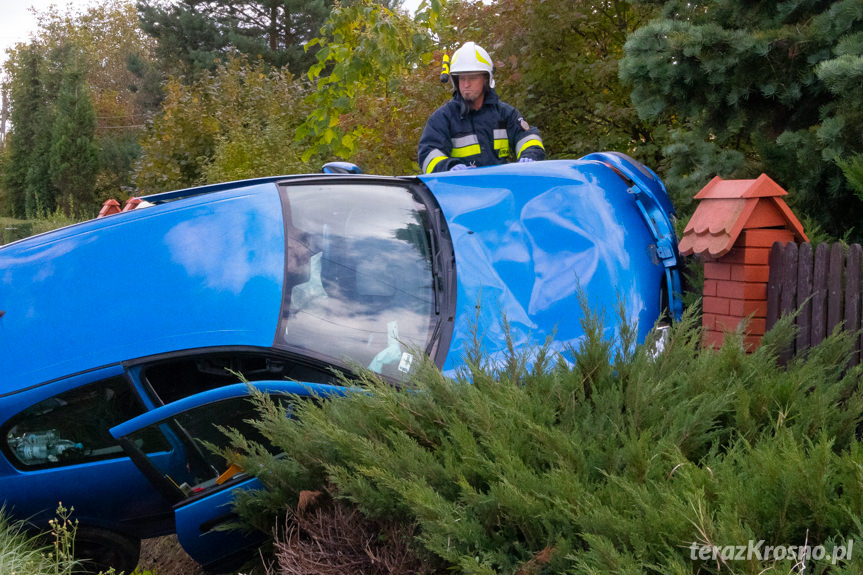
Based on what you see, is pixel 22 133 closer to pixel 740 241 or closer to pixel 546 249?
pixel 546 249

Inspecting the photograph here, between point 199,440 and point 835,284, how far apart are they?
8.42 ft

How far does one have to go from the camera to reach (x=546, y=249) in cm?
389

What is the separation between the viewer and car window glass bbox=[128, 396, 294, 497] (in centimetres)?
291

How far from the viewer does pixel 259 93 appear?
42.2 ft

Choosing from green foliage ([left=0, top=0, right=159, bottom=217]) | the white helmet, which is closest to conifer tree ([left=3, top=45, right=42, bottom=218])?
green foliage ([left=0, top=0, right=159, bottom=217])

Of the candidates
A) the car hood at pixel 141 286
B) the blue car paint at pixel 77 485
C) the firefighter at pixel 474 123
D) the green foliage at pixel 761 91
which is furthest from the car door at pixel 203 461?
the firefighter at pixel 474 123

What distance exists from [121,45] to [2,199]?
1841cm

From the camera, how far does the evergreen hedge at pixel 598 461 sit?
1.77 meters

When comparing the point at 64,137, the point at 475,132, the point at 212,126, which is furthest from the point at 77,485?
the point at 64,137

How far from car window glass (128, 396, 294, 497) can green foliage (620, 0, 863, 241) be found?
2.83 metres

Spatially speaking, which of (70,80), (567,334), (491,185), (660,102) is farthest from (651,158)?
(70,80)

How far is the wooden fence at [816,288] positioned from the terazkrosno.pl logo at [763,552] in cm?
149

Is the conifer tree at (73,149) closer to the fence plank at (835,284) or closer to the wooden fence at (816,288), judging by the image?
the wooden fence at (816,288)

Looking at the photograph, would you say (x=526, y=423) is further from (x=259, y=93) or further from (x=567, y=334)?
(x=259, y=93)
